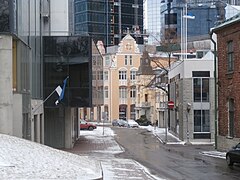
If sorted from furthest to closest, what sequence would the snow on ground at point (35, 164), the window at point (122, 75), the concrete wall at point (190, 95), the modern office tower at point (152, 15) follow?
the modern office tower at point (152, 15) → the window at point (122, 75) → the concrete wall at point (190, 95) → the snow on ground at point (35, 164)

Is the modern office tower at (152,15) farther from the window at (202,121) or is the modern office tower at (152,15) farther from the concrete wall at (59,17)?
the concrete wall at (59,17)

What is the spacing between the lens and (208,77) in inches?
1909

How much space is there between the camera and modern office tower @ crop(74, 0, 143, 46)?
12550cm

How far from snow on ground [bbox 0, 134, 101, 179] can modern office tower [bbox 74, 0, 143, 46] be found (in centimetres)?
10384

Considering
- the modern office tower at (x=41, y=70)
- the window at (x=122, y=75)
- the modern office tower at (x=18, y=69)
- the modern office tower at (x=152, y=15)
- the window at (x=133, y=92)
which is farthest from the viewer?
the modern office tower at (x=152, y=15)

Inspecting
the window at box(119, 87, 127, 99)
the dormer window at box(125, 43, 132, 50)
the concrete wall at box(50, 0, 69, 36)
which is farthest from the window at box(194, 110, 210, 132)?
the dormer window at box(125, 43, 132, 50)

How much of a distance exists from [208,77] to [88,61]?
14.1m

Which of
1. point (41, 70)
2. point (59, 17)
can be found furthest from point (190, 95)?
point (41, 70)

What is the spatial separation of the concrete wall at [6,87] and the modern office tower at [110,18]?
97.0 m

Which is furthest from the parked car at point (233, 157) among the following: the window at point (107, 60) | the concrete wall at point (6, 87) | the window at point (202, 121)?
the window at point (107, 60)

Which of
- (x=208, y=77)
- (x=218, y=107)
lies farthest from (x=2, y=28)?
(x=208, y=77)

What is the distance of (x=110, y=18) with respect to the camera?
138 m

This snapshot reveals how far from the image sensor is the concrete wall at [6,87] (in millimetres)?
25625

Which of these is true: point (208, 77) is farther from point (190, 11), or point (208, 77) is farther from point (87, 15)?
point (87, 15)
